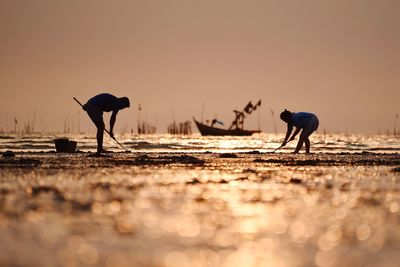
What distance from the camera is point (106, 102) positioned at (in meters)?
17.6

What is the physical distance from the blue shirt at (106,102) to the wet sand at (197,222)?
290 inches

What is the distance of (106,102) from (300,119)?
18.4 ft

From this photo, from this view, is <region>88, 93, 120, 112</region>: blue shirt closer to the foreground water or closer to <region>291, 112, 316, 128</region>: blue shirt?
<region>291, 112, 316, 128</region>: blue shirt

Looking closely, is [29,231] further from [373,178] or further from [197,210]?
[373,178]

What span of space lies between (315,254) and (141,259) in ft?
3.50

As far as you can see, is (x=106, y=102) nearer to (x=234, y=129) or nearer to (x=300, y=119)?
(x=300, y=119)

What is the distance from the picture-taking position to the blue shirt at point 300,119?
1991 centimetres

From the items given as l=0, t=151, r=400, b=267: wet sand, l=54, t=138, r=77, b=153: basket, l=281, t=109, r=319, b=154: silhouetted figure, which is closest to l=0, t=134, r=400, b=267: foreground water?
l=0, t=151, r=400, b=267: wet sand

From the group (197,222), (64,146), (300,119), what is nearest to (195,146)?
(64,146)

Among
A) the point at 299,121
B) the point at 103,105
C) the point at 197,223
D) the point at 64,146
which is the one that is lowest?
the point at 197,223

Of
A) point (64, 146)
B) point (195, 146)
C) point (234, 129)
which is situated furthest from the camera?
point (234, 129)

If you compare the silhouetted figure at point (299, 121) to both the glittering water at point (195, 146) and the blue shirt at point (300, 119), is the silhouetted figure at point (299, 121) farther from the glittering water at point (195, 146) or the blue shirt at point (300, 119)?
the glittering water at point (195, 146)

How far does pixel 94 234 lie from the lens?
5207mm

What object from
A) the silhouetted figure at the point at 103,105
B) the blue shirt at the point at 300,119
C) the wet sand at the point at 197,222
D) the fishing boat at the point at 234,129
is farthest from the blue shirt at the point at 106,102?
the fishing boat at the point at 234,129
